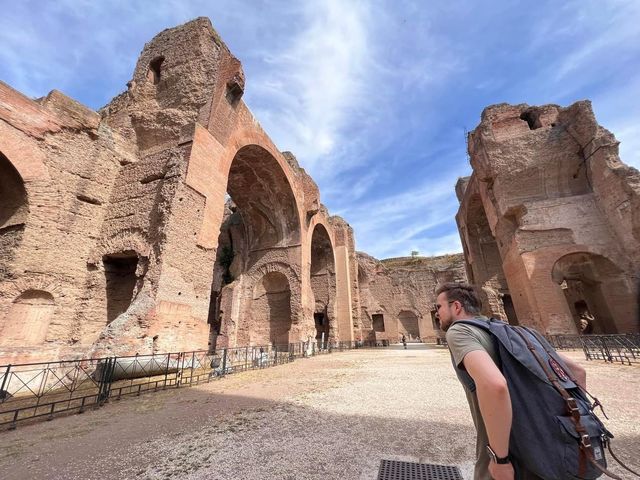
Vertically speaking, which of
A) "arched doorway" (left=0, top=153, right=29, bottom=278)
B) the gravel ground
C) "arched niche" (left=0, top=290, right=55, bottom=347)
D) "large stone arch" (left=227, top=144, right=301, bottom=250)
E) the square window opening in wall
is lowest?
the gravel ground

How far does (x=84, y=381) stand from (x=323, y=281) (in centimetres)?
1654

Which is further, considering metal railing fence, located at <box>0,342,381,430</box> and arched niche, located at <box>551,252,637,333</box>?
arched niche, located at <box>551,252,637,333</box>

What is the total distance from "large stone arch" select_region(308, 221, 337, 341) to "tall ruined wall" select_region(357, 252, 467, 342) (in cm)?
634

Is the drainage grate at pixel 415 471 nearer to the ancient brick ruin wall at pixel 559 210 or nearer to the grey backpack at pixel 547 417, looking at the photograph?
the grey backpack at pixel 547 417

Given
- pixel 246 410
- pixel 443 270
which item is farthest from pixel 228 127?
pixel 443 270

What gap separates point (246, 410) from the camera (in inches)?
154

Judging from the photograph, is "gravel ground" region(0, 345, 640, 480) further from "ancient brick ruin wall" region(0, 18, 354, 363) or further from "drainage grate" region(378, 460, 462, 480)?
"ancient brick ruin wall" region(0, 18, 354, 363)

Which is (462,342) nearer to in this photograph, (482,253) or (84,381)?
(84,381)

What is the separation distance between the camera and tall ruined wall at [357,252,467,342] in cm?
2648

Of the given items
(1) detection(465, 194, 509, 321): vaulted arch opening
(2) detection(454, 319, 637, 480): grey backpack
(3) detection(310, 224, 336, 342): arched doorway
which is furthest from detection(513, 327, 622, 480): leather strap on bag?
(1) detection(465, 194, 509, 321): vaulted arch opening

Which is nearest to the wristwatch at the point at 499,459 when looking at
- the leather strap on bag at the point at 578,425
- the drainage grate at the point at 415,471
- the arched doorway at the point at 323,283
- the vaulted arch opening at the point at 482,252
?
the leather strap on bag at the point at 578,425

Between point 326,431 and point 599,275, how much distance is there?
1577cm

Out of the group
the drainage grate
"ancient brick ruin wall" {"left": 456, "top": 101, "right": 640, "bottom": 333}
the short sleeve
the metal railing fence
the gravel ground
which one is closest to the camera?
the short sleeve

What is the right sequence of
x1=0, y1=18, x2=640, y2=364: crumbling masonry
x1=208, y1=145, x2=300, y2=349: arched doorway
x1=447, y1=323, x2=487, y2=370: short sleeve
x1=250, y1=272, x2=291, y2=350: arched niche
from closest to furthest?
x1=447, y1=323, x2=487, y2=370: short sleeve < x1=0, y1=18, x2=640, y2=364: crumbling masonry < x1=208, y1=145, x2=300, y2=349: arched doorway < x1=250, y1=272, x2=291, y2=350: arched niche
